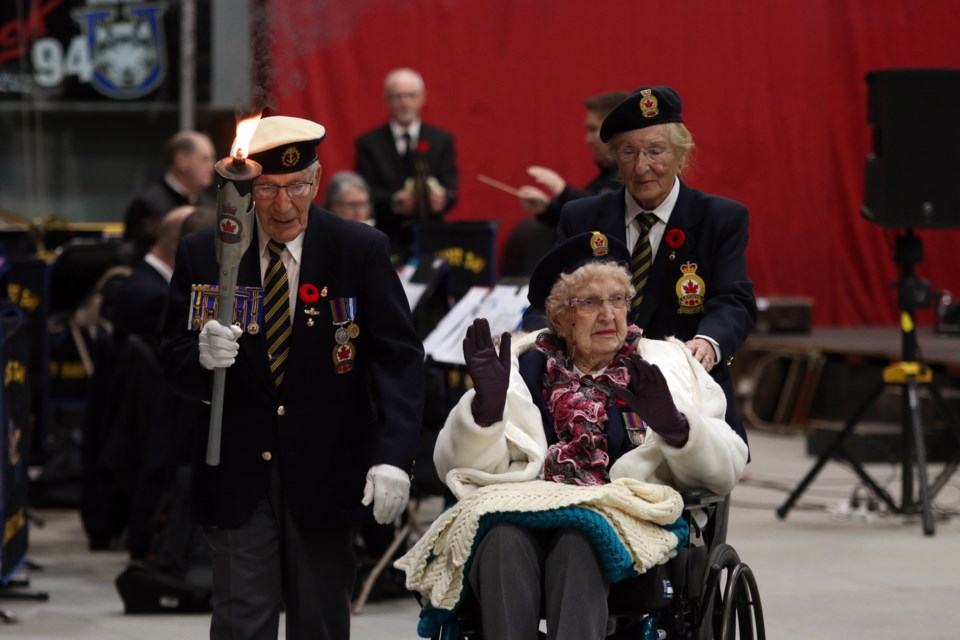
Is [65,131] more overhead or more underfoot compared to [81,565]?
more overhead

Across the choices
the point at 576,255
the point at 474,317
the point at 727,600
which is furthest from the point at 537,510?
the point at 474,317

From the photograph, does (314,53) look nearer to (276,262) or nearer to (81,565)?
(81,565)

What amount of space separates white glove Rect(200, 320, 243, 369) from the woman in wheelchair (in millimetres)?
549

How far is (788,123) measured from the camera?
12.3 m

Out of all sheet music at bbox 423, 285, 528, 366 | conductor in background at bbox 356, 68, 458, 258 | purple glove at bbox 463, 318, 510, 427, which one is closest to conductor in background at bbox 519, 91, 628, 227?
sheet music at bbox 423, 285, 528, 366

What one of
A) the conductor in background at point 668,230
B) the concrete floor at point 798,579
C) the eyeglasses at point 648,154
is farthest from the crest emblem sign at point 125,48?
the eyeglasses at point 648,154

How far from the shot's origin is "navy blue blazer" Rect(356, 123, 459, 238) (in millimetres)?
8797

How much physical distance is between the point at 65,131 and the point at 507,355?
300 inches

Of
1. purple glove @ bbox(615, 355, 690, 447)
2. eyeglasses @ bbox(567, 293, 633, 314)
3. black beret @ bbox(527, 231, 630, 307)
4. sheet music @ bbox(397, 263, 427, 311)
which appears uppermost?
black beret @ bbox(527, 231, 630, 307)

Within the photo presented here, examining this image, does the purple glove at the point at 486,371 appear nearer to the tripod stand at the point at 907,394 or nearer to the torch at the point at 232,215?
the torch at the point at 232,215

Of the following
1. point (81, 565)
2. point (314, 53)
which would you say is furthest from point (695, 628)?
point (314, 53)

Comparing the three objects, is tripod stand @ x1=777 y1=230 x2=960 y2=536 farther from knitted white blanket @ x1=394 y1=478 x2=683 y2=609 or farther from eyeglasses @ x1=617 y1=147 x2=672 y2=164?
knitted white blanket @ x1=394 y1=478 x2=683 y2=609

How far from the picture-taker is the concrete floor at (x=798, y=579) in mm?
5422

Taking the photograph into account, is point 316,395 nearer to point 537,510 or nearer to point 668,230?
point 537,510
